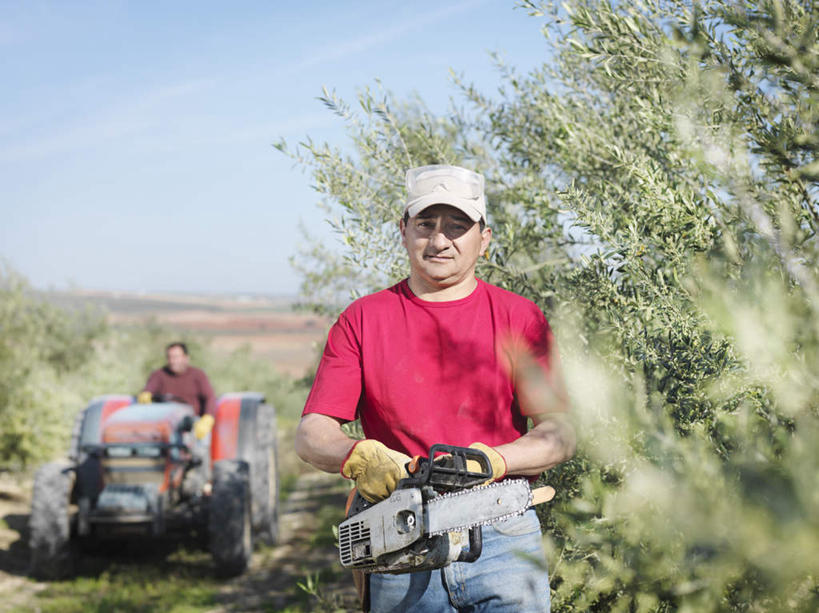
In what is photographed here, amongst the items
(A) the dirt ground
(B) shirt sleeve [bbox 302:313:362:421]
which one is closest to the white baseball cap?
(B) shirt sleeve [bbox 302:313:362:421]

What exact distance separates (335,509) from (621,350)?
7609 millimetres

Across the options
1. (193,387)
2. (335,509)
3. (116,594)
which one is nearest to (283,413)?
(335,509)

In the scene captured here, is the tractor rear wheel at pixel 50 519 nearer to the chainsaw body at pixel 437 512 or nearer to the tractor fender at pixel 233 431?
the tractor fender at pixel 233 431

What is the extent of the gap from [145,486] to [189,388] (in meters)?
1.69

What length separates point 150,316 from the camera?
84.6 ft

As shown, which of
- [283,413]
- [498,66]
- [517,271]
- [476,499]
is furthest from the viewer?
[283,413]

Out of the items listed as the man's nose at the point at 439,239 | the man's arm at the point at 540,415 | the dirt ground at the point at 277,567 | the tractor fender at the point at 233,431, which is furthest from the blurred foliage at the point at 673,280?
Answer: the tractor fender at the point at 233,431

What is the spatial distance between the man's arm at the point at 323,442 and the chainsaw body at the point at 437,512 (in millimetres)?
191

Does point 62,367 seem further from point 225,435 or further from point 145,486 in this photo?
point 145,486

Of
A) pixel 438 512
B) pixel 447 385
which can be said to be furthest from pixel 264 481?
pixel 438 512

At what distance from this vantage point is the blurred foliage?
1.12 m

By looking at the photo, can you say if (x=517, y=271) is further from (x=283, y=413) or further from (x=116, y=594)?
(x=283, y=413)

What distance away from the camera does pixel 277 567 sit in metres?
A: 7.83

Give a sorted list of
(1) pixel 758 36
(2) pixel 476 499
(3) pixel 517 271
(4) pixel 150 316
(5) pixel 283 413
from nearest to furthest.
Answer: (2) pixel 476 499, (1) pixel 758 36, (3) pixel 517 271, (5) pixel 283 413, (4) pixel 150 316
